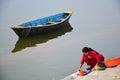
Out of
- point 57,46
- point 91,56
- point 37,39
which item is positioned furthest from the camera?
point 37,39

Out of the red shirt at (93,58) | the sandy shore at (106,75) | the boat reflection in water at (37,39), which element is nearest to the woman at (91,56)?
the red shirt at (93,58)

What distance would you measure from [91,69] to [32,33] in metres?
9.38

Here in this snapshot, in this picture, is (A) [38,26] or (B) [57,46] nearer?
(B) [57,46]

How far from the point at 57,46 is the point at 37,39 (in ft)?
9.86

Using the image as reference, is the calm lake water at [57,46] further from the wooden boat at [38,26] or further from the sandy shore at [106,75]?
the sandy shore at [106,75]

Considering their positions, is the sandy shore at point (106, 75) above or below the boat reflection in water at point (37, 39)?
above

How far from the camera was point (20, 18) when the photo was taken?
22453 millimetres

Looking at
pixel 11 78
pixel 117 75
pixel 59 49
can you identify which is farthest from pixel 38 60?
pixel 117 75

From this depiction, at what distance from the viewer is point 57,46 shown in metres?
13.5

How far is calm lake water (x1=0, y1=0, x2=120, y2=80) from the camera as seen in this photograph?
1004 centimetres

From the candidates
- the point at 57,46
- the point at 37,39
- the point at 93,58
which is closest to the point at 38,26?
the point at 37,39

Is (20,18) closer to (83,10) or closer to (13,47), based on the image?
(83,10)

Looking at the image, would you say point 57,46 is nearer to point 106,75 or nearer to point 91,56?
point 91,56

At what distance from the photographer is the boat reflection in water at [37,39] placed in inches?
591
